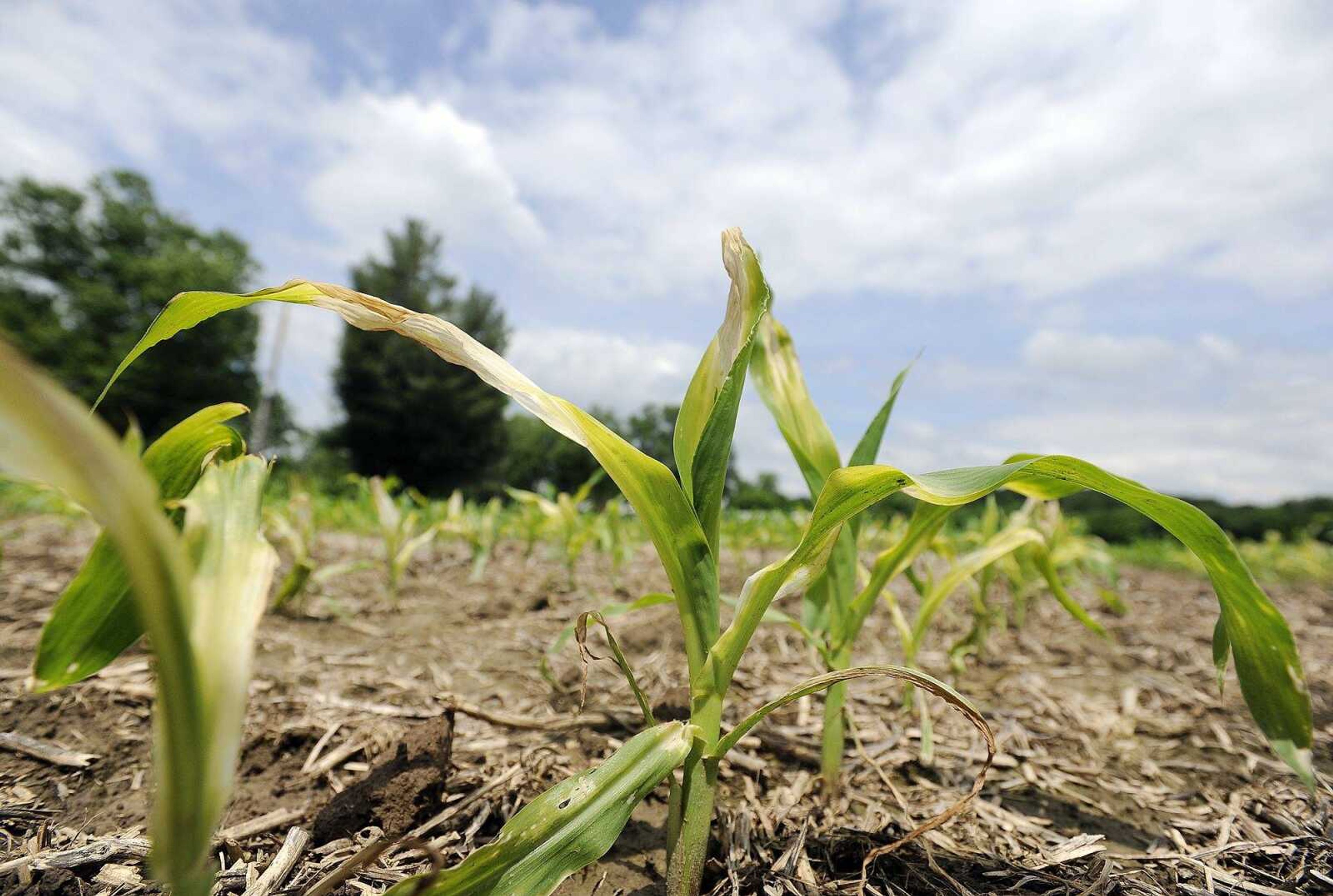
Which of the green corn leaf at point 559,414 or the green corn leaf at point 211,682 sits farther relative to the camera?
the green corn leaf at point 559,414

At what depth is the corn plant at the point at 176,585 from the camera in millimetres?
328

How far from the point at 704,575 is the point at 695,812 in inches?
10.8

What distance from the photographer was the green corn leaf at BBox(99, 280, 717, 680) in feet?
2.39

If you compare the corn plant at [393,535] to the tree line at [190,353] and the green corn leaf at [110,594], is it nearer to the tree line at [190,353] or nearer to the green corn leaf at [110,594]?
the green corn leaf at [110,594]

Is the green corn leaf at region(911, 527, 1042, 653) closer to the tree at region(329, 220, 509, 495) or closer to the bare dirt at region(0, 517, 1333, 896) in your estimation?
the bare dirt at region(0, 517, 1333, 896)

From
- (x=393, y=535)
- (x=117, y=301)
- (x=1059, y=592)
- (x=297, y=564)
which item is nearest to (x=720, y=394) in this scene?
(x=1059, y=592)

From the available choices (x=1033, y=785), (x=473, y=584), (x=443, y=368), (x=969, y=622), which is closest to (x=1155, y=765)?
(x=1033, y=785)

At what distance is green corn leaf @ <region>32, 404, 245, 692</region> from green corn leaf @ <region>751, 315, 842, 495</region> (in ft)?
2.59

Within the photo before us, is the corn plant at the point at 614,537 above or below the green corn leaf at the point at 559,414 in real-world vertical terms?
below

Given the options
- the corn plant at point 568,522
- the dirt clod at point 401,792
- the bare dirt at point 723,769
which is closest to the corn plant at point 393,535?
the bare dirt at point 723,769

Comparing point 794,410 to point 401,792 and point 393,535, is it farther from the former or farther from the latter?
point 393,535

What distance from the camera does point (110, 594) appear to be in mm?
688

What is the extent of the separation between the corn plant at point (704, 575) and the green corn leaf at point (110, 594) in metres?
0.10

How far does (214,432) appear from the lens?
75 cm
